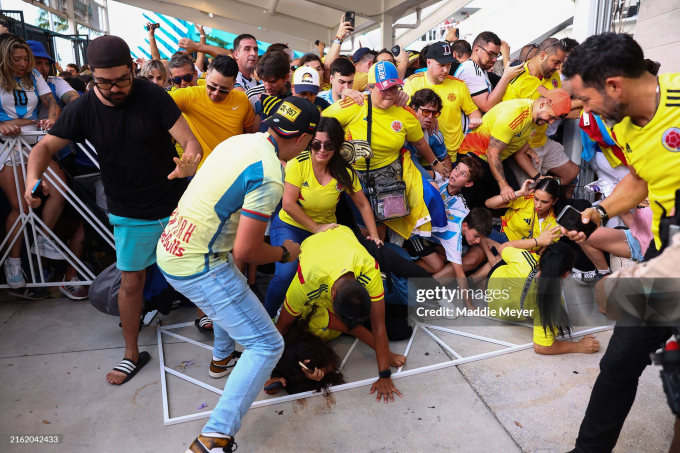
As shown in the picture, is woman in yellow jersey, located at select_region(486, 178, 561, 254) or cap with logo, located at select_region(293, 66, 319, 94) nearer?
cap with logo, located at select_region(293, 66, 319, 94)

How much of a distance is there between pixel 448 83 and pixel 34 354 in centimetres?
412

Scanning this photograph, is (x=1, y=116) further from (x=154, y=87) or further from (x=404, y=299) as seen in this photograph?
(x=404, y=299)

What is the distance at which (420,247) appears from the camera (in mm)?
4117

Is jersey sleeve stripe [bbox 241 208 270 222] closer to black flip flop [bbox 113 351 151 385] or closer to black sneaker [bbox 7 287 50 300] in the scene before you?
black flip flop [bbox 113 351 151 385]

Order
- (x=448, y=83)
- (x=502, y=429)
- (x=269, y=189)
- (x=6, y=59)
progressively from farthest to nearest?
(x=448, y=83) → (x=6, y=59) → (x=502, y=429) → (x=269, y=189)

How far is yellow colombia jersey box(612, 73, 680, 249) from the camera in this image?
1759mm

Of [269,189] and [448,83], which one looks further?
[448,83]

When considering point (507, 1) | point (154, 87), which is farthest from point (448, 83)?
point (507, 1)

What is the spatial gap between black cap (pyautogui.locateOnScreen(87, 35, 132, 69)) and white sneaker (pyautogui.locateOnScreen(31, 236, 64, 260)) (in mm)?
2173

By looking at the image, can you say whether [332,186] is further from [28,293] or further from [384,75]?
[28,293]

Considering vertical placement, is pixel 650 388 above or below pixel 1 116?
below

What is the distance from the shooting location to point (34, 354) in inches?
125

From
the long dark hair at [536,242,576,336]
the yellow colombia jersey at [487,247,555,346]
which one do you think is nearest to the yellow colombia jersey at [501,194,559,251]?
the yellow colombia jersey at [487,247,555,346]

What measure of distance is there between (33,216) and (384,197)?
2837 mm
